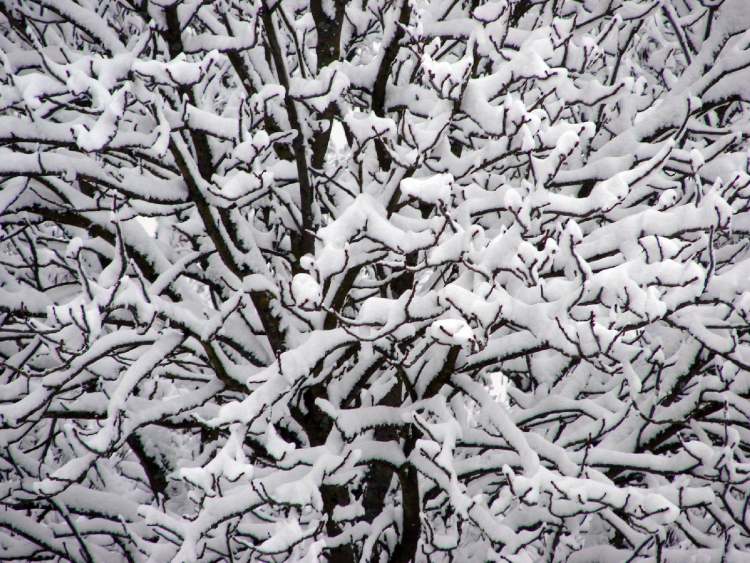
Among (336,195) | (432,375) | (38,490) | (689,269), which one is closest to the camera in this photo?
(689,269)

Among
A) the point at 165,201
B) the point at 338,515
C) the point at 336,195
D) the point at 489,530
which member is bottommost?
the point at 489,530

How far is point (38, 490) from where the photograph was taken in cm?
254

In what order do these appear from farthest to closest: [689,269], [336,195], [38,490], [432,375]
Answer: [336,195] < [432,375] < [38,490] < [689,269]

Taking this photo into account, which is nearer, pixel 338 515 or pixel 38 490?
pixel 38 490

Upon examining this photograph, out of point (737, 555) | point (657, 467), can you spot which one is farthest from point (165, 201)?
point (737, 555)

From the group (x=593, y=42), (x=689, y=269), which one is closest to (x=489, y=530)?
(x=689, y=269)

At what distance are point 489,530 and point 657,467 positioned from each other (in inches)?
34.5

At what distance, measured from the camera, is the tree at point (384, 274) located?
2.23 m

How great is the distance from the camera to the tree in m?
2.23

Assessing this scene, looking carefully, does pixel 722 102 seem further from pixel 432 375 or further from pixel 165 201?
pixel 165 201

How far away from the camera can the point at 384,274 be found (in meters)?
4.02

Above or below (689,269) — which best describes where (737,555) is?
below

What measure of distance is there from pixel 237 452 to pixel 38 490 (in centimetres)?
96

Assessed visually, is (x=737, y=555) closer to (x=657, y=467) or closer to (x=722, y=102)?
(x=657, y=467)
